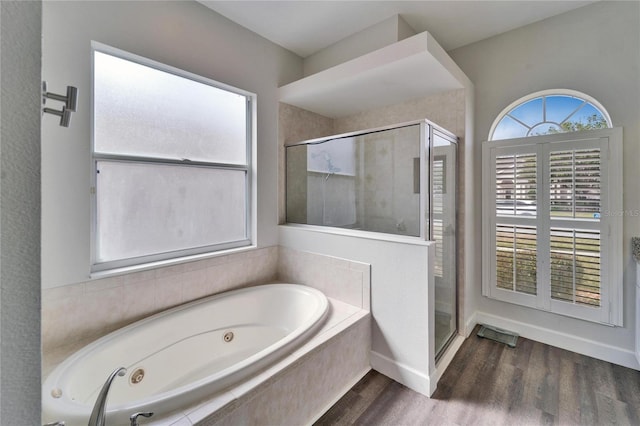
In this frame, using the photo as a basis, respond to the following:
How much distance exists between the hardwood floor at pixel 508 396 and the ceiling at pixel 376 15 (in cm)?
286

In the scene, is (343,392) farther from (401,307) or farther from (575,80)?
(575,80)

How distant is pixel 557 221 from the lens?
2324mm

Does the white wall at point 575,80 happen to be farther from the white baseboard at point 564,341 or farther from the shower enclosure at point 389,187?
the shower enclosure at point 389,187

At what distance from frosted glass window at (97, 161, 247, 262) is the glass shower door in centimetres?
169

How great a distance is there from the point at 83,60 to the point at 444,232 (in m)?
2.77

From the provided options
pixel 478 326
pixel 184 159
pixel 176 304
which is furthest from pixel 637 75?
pixel 176 304

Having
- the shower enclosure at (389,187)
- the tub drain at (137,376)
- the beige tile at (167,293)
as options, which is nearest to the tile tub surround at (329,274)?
the shower enclosure at (389,187)

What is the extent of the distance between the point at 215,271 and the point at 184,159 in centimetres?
94

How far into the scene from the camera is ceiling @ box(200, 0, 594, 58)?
2.18 m

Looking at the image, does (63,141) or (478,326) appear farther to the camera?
(478,326)

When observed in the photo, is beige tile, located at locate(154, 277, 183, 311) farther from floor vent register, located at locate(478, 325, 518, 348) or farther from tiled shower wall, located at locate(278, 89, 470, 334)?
floor vent register, located at locate(478, 325, 518, 348)

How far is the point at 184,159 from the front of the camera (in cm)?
215

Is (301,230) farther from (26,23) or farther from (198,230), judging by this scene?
(26,23)

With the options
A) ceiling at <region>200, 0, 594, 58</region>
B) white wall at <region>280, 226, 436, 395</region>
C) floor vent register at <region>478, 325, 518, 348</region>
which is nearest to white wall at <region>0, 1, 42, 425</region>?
white wall at <region>280, 226, 436, 395</region>
